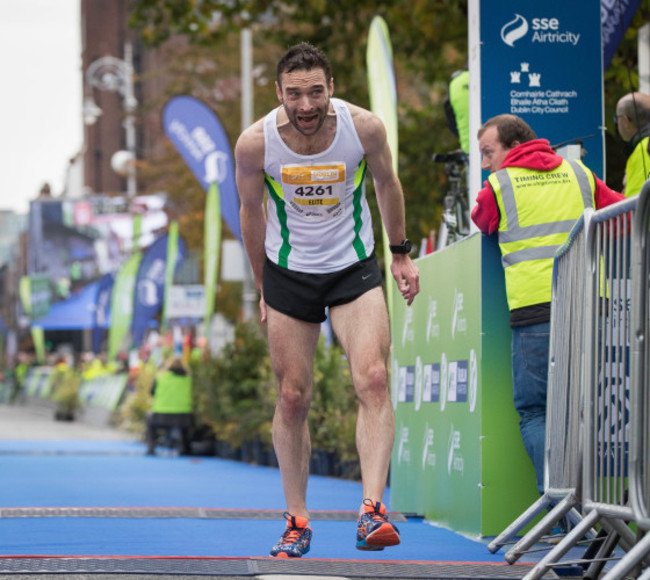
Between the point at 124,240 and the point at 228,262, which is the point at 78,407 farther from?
the point at 124,240

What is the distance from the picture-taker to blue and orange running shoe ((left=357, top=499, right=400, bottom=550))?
5.77 meters

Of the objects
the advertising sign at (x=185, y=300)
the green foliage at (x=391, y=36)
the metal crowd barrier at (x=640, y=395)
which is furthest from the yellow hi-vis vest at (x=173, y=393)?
the metal crowd barrier at (x=640, y=395)

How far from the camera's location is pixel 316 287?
6340mm

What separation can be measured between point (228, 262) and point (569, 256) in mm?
21970

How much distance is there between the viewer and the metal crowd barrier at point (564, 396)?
5.88 meters

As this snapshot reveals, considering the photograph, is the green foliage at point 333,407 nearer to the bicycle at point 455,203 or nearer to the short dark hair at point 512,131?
the bicycle at point 455,203

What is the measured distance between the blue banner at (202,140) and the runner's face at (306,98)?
16955 mm

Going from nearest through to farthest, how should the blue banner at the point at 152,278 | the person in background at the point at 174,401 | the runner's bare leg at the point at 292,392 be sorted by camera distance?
the runner's bare leg at the point at 292,392 < the person in background at the point at 174,401 < the blue banner at the point at 152,278

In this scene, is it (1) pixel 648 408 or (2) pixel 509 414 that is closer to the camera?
(1) pixel 648 408

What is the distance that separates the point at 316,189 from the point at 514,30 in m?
2.80

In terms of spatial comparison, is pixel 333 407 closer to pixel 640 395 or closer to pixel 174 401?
pixel 174 401

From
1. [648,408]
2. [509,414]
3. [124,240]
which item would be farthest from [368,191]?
[124,240]

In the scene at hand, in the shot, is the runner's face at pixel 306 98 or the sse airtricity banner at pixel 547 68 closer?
the runner's face at pixel 306 98

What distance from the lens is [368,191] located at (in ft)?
68.1
